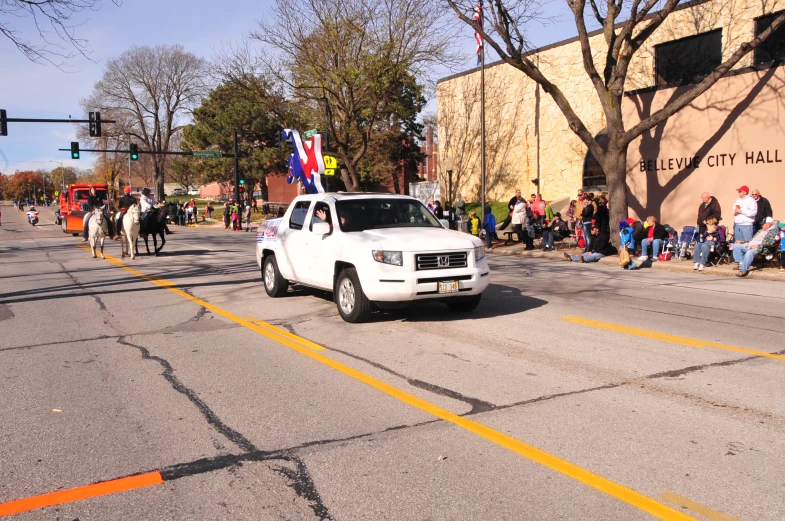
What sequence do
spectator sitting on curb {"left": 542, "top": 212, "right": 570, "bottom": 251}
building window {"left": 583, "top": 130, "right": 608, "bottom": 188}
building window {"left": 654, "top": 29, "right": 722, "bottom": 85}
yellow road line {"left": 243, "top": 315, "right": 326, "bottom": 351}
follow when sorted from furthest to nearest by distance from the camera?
building window {"left": 583, "top": 130, "right": 608, "bottom": 188} < spectator sitting on curb {"left": 542, "top": 212, "right": 570, "bottom": 251} < building window {"left": 654, "top": 29, "right": 722, "bottom": 85} < yellow road line {"left": 243, "top": 315, "right": 326, "bottom": 351}

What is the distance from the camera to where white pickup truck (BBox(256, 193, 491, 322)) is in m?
9.15

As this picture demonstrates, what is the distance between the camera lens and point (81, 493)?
427cm

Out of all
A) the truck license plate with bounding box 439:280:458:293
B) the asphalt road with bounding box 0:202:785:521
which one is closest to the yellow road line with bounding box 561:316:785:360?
the asphalt road with bounding box 0:202:785:521

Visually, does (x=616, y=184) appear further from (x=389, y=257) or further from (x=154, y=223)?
(x=154, y=223)

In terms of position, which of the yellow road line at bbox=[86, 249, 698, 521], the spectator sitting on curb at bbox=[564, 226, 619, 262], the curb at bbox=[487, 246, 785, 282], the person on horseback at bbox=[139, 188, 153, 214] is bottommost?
the yellow road line at bbox=[86, 249, 698, 521]

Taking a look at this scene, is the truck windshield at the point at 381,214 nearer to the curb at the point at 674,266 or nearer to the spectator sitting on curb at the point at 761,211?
the curb at the point at 674,266

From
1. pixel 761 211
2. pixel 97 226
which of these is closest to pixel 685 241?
pixel 761 211

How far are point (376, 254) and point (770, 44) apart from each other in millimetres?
17125

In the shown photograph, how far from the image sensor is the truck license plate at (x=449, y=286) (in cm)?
923

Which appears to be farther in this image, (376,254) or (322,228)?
(322,228)

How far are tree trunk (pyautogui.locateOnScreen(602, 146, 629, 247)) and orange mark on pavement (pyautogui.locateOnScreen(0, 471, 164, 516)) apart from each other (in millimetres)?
17938

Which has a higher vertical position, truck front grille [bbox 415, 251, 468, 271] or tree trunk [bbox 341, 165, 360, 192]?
tree trunk [bbox 341, 165, 360, 192]

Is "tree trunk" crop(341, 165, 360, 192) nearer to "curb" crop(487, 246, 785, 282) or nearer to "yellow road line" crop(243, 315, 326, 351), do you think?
"curb" crop(487, 246, 785, 282)

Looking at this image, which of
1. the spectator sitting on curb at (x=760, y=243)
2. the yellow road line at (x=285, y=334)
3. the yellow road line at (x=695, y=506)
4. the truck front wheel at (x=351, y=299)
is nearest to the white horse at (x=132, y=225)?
the yellow road line at (x=285, y=334)
